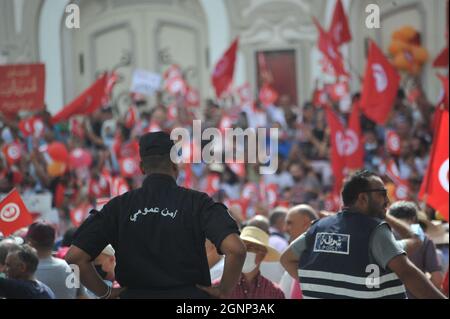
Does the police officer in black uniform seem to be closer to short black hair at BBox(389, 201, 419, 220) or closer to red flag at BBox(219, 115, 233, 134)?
short black hair at BBox(389, 201, 419, 220)

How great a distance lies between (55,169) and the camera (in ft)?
44.5

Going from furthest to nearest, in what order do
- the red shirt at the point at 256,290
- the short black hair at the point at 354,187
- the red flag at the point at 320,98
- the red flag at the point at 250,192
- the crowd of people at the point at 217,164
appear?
the red flag at the point at 320,98 < the red flag at the point at 250,192 < the crowd of people at the point at 217,164 < the red shirt at the point at 256,290 < the short black hair at the point at 354,187

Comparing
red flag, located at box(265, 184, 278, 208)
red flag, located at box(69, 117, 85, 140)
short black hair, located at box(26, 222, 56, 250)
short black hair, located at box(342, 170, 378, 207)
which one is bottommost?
red flag, located at box(265, 184, 278, 208)

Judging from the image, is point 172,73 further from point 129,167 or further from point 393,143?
point 393,143

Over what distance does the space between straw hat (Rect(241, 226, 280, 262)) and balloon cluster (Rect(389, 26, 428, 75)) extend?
33.6ft

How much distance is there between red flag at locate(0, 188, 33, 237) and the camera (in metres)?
6.40

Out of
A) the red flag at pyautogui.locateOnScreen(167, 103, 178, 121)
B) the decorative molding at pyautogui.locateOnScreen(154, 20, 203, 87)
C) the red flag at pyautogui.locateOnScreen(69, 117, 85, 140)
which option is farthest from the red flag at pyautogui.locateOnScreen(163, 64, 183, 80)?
the red flag at pyautogui.locateOnScreen(69, 117, 85, 140)

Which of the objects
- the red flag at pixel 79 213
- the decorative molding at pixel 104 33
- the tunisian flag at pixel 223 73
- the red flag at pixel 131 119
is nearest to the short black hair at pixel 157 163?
the red flag at pixel 79 213

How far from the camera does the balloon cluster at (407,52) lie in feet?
53.7

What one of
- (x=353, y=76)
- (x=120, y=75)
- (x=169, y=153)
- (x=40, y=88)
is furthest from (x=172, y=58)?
(x=169, y=153)

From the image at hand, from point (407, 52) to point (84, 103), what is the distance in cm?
588

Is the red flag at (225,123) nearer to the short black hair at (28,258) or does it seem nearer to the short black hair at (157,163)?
the short black hair at (28,258)

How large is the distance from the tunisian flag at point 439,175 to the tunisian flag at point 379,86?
400 cm

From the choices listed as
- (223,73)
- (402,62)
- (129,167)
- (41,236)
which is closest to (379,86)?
(223,73)
